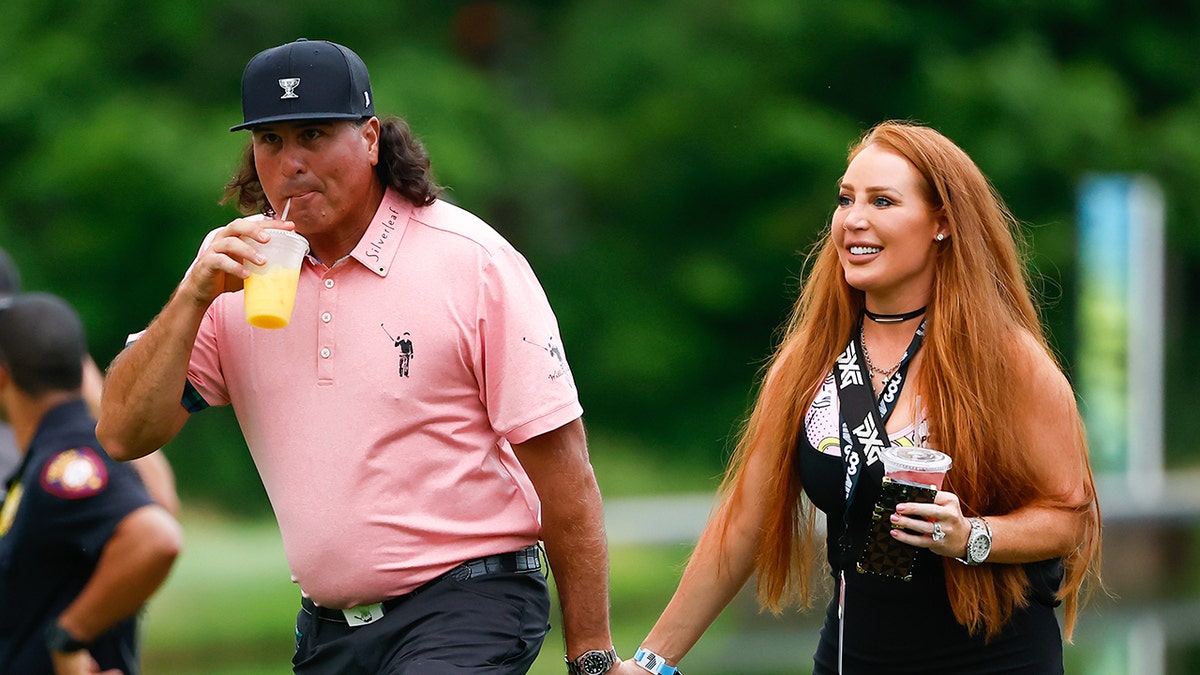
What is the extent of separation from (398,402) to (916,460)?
114 centimetres

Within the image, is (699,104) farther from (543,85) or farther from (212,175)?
(212,175)

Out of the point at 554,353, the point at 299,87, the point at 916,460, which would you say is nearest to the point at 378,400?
the point at 554,353

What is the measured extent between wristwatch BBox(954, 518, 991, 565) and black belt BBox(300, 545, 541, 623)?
987 mm

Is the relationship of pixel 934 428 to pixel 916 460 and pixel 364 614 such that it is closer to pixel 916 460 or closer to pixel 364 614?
pixel 916 460

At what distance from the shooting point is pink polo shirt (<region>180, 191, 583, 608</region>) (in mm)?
3646

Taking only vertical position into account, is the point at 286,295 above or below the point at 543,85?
below

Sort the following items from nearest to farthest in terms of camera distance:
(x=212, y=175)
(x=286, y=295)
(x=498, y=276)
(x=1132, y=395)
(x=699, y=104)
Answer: (x=286, y=295), (x=498, y=276), (x=1132, y=395), (x=212, y=175), (x=699, y=104)

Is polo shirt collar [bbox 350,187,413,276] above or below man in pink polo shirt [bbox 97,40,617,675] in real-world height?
above

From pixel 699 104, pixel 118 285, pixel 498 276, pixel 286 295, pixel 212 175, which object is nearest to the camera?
pixel 286 295

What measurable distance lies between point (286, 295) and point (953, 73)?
15057 millimetres

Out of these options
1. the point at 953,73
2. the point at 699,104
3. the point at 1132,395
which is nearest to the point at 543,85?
the point at 699,104

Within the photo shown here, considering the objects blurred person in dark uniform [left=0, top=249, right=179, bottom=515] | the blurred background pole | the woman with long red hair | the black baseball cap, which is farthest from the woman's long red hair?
the blurred background pole

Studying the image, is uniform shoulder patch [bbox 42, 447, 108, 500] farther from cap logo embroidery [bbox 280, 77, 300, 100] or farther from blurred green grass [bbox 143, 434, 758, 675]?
blurred green grass [bbox 143, 434, 758, 675]

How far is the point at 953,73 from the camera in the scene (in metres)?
17.6
